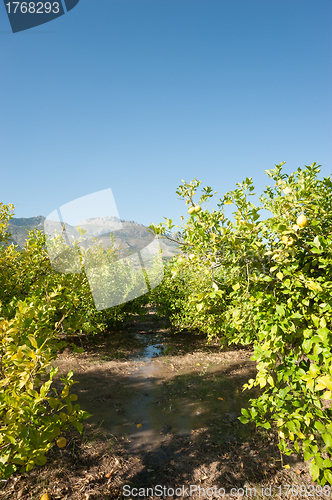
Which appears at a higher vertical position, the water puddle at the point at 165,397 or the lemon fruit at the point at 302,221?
the lemon fruit at the point at 302,221

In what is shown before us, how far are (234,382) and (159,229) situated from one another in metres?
4.64

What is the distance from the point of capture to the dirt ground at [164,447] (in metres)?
2.62

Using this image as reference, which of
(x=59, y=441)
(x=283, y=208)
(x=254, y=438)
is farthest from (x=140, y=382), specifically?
(x=283, y=208)

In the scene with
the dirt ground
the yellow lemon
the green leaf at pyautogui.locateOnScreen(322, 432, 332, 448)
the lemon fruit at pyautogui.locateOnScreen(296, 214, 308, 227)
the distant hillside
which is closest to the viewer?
the green leaf at pyautogui.locateOnScreen(322, 432, 332, 448)

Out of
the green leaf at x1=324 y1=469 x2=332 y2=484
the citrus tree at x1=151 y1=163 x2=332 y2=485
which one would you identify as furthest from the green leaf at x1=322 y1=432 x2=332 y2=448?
the green leaf at x1=324 y1=469 x2=332 y2=484

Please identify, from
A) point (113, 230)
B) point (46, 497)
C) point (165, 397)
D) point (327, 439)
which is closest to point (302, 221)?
point (327, 439)

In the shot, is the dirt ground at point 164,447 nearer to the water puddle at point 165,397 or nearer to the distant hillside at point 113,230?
the water puddle at point 165,397

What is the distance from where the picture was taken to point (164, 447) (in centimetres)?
338

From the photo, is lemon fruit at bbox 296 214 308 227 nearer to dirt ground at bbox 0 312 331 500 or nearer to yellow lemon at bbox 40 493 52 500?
dirt ground at bbox 0 312 331 500

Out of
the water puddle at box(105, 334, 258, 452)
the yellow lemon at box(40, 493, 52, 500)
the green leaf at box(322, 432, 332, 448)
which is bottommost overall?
the water puddle at box(105, 334, 258, 452)

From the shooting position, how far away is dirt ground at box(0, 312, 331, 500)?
262 cm

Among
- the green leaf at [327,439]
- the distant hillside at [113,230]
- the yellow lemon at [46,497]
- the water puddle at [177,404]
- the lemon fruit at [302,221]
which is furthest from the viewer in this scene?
the distant hillside at [113,230]

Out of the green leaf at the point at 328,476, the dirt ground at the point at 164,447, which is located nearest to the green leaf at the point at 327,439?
the green leaf at the point at 328,476

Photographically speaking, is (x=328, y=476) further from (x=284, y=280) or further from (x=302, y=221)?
(x=302, y=221)
